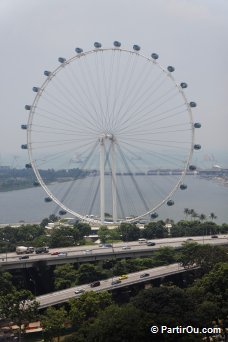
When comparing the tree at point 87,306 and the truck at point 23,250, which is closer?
the tree at point 87,306

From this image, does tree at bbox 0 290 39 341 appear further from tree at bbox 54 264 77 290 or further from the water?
the water

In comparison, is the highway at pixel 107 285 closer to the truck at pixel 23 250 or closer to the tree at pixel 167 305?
the tree at pixel 167 305

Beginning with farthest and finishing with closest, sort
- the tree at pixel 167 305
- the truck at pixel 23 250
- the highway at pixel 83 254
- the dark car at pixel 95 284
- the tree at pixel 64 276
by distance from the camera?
the truck at pixel 23 250
the highway at pixel 83 254
the tree at pixel 64 276
the dark car at pixel 95 284
the tree at pixel 167 305

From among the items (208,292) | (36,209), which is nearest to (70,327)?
→ (208,292)

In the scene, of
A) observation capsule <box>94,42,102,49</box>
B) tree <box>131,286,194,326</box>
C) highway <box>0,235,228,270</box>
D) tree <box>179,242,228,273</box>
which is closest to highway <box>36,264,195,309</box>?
tree <box>179,242,228,273</box>

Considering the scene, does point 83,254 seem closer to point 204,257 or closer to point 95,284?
point 95,284

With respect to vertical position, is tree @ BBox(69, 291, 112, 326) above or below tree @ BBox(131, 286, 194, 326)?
below

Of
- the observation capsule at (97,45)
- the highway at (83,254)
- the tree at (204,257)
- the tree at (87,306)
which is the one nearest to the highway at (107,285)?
the tree at (204,257)
